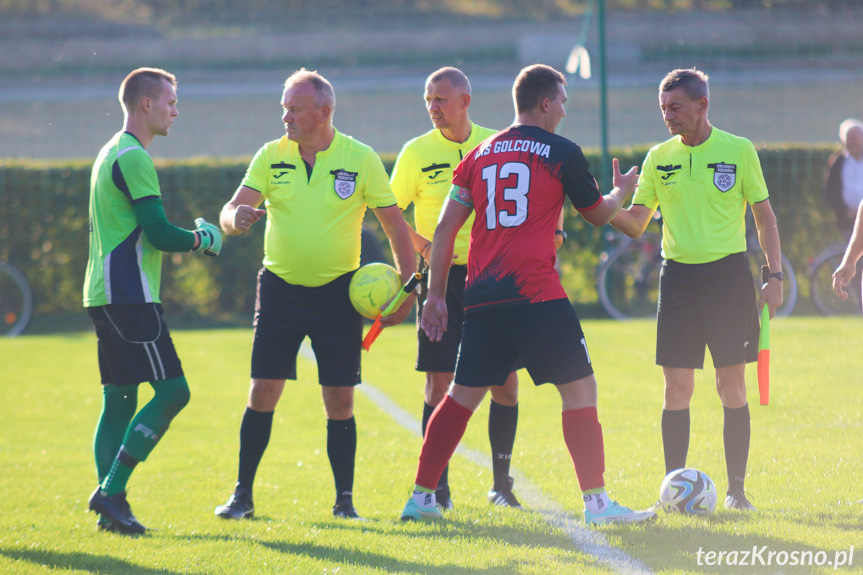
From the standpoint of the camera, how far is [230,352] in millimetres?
11195

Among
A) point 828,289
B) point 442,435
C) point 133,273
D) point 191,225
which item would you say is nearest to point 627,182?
point 442,435

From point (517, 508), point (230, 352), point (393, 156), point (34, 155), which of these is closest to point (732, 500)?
point (517, 508)

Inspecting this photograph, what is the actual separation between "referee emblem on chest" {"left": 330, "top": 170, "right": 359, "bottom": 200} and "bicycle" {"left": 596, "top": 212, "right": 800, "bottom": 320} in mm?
7903

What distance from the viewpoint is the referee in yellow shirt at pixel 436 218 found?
525 cm

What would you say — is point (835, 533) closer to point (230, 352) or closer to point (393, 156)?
point (230, 352)

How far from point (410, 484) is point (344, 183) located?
74.8 inches

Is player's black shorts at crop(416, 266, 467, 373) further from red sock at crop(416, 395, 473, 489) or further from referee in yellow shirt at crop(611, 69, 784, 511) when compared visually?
referee in yellow shirt at crop(611, 69, 784, 511)

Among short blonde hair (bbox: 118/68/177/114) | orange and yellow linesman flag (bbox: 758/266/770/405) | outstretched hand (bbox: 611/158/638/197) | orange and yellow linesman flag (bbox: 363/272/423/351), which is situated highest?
short blonde hair (bbox: 118/68/177/114)

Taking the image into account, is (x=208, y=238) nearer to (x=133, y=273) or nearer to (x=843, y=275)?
(x=133, y=273)

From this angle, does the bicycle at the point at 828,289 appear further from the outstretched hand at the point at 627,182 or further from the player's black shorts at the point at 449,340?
the outstretched hand at the point at 627,182

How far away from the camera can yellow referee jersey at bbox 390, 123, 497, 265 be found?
5.39m

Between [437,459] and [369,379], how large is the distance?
190 inches

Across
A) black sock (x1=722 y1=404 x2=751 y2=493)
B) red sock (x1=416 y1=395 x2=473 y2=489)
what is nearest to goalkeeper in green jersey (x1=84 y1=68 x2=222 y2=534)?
red sock (x1=416 y1=395 x2=473 y2=489)

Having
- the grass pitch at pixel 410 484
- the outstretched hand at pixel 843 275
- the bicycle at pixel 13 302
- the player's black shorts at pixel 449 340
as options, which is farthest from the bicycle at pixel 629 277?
the bicycle at pixel 13 302
